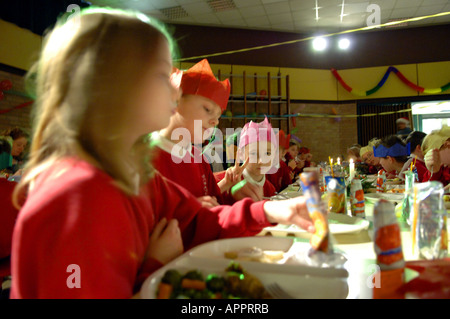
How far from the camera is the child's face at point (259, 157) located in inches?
94.3

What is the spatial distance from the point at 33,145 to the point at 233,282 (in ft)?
2.02

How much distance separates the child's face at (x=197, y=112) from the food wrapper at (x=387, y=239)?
3.98ft

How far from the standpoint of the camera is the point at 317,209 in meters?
0.83

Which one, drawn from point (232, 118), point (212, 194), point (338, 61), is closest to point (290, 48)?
point (338, 61)

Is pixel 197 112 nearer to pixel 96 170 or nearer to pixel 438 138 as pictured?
pixel 96 170

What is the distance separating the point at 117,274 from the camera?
678 mm

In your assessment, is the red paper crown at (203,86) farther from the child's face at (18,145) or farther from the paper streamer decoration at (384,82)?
the paper streamer decoration at (384,82)

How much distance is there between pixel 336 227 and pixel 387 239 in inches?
24.6

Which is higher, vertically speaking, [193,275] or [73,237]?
[73,237]

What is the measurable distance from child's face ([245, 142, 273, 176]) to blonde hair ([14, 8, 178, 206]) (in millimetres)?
1623

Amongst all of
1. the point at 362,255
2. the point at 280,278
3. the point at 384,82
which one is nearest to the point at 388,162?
the point at 362,255

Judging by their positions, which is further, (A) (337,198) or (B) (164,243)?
(A) (337,198)

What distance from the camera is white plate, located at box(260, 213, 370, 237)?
4.20 ft

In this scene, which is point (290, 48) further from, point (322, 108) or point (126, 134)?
point (126, 134)
